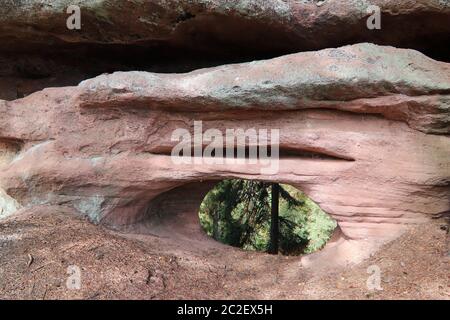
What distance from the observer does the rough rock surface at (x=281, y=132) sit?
11.9 ft

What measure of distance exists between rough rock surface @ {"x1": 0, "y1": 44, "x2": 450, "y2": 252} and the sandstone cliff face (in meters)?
0.01

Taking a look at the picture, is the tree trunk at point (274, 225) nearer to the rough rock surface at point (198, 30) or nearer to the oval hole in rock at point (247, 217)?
the oval hole in rock at point (247, 217)

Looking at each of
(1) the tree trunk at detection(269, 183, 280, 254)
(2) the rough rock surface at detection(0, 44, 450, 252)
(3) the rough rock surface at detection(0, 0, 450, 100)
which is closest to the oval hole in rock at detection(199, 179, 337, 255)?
(1) the tree trunk at detection(269, 183, 280, 254)

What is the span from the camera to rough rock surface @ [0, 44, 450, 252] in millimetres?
3625

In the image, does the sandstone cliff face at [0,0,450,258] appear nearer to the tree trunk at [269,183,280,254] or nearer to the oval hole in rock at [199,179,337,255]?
the tree trunk at [269,183,280,254]

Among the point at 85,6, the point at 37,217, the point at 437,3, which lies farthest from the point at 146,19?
the point at 437,3

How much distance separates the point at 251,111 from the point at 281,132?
0.34 meters

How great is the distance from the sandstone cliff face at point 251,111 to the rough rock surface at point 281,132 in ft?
0.03

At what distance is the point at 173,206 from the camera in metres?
5.38

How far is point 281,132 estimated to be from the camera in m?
3.97

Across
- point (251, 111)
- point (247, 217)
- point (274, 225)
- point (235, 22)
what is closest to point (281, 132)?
point (251, 111)

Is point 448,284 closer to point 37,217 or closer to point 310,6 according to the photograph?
point 310,6

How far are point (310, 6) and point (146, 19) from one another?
156 centimetres

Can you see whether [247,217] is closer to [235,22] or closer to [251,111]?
[251,111]
